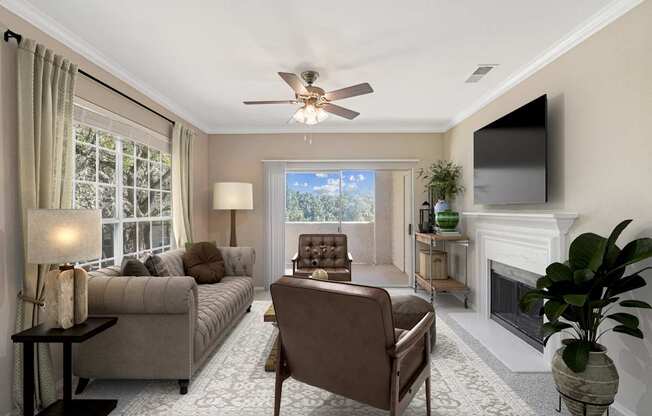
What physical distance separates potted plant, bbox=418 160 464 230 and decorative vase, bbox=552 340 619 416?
2.72 metres

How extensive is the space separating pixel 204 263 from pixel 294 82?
7.70 feet

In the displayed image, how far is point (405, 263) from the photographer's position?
570 centimetres

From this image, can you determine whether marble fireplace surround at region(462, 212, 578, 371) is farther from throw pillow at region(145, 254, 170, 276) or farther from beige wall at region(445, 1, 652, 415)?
throw pillow at region(145, 254, 170, 276)

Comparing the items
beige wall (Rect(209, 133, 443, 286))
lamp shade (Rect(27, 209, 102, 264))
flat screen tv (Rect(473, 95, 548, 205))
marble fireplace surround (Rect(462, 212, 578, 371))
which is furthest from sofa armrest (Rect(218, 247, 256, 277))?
flat screen tv (Rect(473, 95, 548, 205))

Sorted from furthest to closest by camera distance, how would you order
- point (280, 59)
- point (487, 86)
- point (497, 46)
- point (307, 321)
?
point (487, 86), point (280, 59), point (497, 46), point (307, 321)

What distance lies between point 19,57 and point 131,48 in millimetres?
831

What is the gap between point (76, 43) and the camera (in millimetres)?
2646

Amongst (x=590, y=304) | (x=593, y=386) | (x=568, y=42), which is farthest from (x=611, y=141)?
(x=593, y=386)

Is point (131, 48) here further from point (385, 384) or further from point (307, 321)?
point (385, 384)

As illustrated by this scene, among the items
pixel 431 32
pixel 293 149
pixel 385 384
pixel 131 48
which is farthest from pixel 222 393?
pixel 293 149

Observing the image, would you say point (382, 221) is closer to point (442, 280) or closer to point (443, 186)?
point (443, 186)

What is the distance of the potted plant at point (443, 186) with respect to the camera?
4.62 m

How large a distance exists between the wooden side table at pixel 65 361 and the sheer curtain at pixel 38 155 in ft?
0.78

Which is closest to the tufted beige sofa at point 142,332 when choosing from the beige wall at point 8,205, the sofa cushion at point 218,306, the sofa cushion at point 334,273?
the sofa cushion at point 218,306
